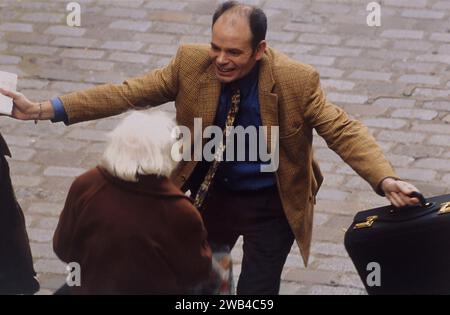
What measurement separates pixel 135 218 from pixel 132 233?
6 centimetres

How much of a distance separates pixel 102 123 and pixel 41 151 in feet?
1.93

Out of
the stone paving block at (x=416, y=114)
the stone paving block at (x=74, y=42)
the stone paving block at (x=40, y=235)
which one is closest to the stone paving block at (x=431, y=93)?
the stone paving block at (x=416, y=114)

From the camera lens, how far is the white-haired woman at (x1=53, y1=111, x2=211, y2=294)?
14.9 feet

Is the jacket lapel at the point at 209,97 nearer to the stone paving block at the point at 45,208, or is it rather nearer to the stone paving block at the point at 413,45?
the stone paving block at the point at 45,208

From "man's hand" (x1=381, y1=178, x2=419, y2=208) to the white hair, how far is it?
1.02 m

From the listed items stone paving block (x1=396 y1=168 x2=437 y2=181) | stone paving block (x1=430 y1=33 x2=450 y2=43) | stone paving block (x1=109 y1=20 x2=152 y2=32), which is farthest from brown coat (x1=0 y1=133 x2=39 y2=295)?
stone paving block (x1=430 y1=33 x2=450 y2=43)

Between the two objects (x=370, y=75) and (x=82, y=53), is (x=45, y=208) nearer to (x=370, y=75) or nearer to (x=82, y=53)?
(x=82, y=53)

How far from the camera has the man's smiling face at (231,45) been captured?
509 cm

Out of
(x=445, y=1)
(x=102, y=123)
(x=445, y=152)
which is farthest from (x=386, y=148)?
(x=445, y=1)

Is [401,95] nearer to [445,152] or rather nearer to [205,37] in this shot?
[445,152]

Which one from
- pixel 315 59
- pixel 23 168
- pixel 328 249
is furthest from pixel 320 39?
pixel 328 249

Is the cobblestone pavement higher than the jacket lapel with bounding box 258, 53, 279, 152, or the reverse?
the jacket lapel with bounding box 258, 53, 279, 152

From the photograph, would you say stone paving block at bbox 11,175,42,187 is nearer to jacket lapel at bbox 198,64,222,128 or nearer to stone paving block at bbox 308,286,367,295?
stone paving block at bbox 308,286,367,295

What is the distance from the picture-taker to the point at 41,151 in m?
8.15
